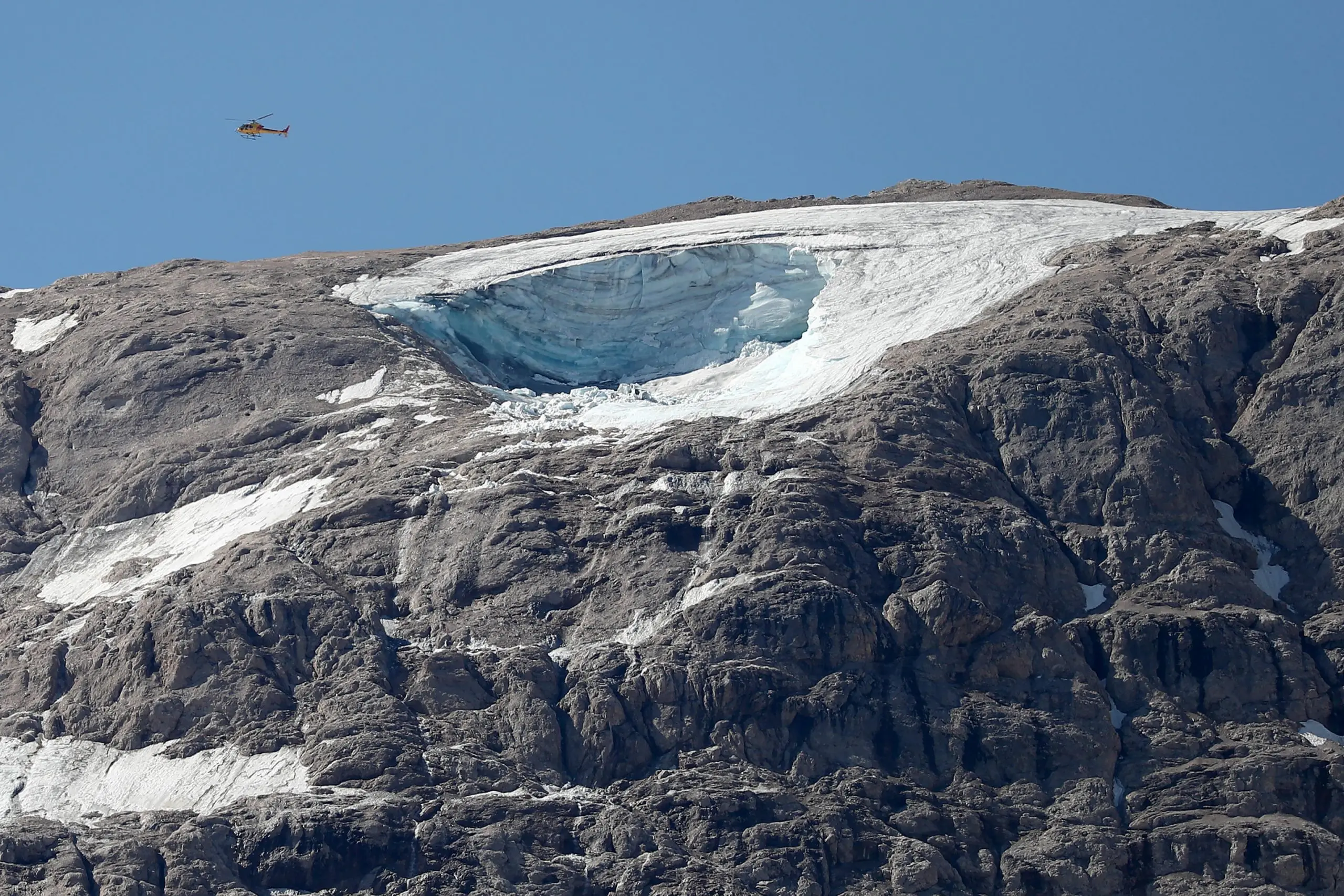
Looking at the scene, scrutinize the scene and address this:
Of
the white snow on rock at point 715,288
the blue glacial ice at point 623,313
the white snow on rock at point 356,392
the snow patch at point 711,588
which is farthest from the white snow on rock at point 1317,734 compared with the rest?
the white snow on rock at point 356,392

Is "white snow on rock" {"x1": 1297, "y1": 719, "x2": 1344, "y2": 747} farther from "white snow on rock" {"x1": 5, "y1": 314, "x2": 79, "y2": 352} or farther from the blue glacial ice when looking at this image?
"white snow on rock" {"x1": 5, "y1": 314, "x2": 79, "y2": 352}

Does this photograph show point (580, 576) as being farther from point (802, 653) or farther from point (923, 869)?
point (923, 869)

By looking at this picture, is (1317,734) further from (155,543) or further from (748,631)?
(155,543)

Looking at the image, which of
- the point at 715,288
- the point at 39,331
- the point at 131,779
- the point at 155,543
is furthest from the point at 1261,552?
the point at 39,331

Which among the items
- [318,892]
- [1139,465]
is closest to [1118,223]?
[1139,465]

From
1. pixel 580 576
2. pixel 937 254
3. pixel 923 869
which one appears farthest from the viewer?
pixel 937 254

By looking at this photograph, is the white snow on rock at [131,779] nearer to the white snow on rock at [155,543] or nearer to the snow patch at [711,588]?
the white snow on rock at [155,543]
